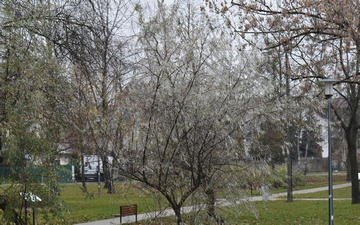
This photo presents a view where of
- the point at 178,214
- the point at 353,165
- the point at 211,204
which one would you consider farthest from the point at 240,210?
the point at 353,165

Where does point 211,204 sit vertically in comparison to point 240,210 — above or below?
above

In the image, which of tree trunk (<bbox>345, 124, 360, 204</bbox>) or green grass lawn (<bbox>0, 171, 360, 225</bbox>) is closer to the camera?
green grass lawn (<bbox>0, 171, 360, 225</bbox>)

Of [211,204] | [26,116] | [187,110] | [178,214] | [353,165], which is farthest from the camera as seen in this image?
[353,165]

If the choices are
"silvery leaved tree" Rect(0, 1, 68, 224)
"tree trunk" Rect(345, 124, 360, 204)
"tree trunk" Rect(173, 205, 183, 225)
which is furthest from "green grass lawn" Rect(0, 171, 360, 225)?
"silvery leaved tree" Rect(0, 1, 68, 224)

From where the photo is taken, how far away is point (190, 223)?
11.9 meters

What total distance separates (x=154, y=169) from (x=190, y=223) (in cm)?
143

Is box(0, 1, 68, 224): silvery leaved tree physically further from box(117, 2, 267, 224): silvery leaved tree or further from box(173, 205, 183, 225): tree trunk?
box(173, 205, 183, 225): tree trunk

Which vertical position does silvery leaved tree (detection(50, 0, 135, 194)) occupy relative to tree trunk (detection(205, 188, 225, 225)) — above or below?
above

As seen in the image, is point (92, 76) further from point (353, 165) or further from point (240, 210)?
point (353, 165)

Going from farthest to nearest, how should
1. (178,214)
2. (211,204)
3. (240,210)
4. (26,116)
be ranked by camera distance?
(240,210) → (211,204) → (178,214) → (26,116)

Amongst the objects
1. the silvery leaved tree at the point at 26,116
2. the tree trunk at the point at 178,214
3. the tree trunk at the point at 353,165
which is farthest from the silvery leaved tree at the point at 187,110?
the tree trunk at the point at 353,165

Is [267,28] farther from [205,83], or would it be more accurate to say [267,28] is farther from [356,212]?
[356,212]

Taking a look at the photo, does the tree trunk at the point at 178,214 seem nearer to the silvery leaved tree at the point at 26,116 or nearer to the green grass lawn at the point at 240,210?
the green grass lawn at the point at 240,210

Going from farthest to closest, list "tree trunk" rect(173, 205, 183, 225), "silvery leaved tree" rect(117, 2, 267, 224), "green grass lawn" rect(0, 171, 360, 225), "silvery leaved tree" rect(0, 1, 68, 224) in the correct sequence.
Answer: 1. "green grass lawn" rect(0, 171, 360, 225)
2. "tree trunk" rect(173, 205, 183, 225)
3. "silvery leaved tree" rect(117, 2, 267, 224)
4. "silvery leaved tree" rect(0, 1, 68, 224)
